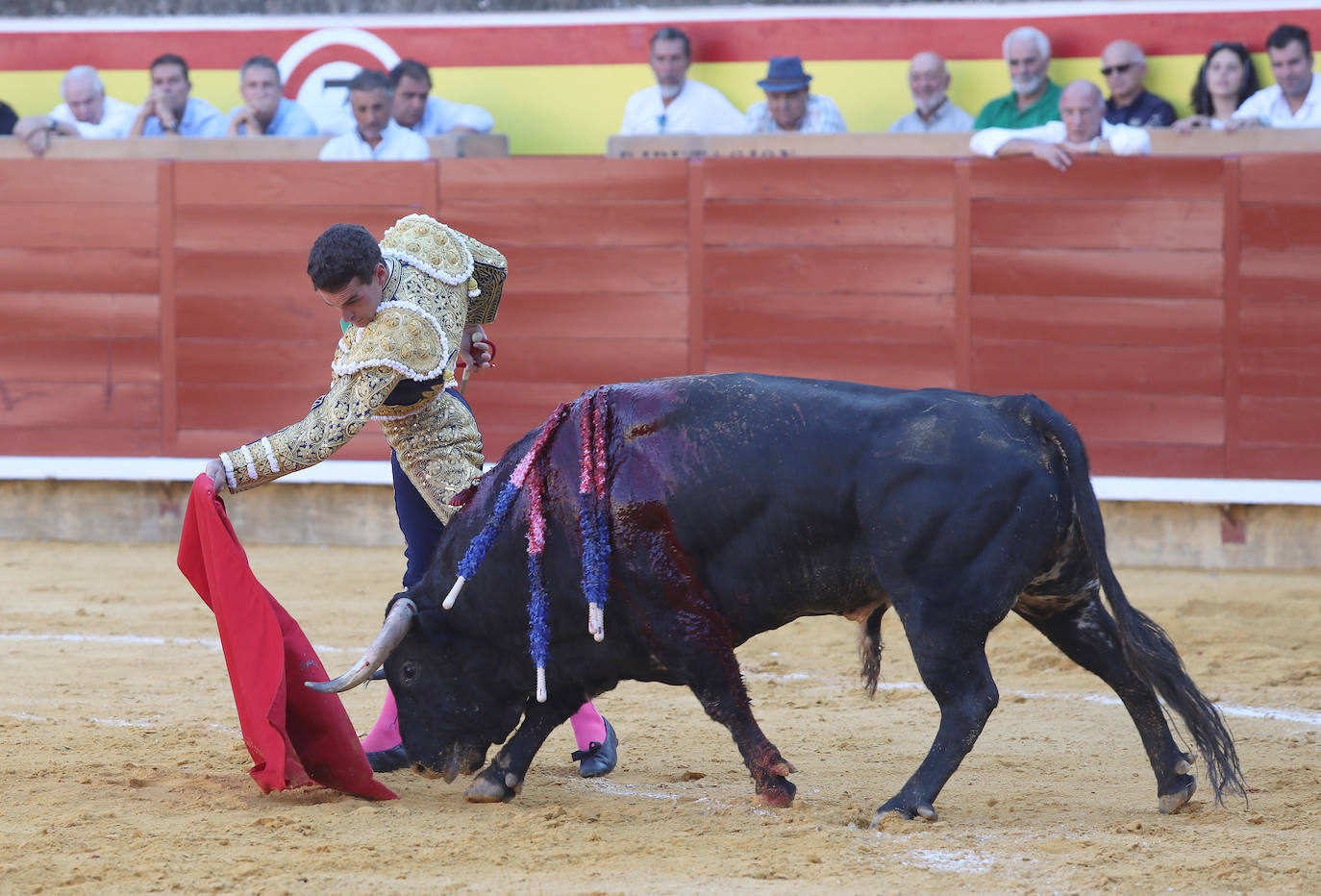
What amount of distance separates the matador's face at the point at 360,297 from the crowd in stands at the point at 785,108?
12.7 feet

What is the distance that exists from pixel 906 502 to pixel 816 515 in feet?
0.61

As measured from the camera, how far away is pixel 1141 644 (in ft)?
10.5

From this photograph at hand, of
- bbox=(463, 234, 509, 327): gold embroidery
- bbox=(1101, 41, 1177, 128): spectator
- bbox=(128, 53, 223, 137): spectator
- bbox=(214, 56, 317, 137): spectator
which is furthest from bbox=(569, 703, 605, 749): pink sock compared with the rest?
bbox=(128, 53, 223, 137): spectator

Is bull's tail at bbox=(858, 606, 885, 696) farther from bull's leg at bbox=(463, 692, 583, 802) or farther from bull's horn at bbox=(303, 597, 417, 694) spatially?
bull's horn at bbox=(303, 597, 417, 694)

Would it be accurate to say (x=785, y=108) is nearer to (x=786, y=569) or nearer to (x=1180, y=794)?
(x=786, y=569)

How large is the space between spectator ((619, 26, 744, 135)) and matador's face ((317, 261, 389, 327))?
4123mm

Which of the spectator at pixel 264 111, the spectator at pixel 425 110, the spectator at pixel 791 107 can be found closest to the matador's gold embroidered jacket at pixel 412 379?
the spectator at pixel 791 107

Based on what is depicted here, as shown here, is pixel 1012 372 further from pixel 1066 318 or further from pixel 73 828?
pixel 73 828

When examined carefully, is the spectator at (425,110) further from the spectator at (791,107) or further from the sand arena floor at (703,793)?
the sand arena floor at (703,793)

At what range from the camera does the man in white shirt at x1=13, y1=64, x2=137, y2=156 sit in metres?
7.81

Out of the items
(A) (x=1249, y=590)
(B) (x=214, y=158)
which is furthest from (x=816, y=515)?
(B) (x=214, y=158)

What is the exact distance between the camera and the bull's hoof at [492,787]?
342 cm

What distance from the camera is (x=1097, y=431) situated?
21.8 ft

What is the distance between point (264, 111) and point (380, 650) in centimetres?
487
